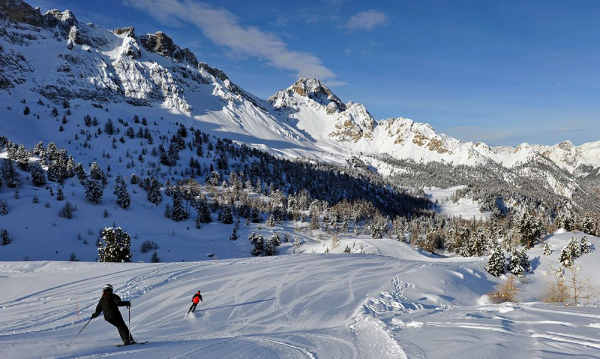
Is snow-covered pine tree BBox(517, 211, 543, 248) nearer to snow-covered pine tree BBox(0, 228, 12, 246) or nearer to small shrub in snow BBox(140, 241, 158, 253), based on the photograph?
small shrub in snow BBox(140, 241, 158, 253)

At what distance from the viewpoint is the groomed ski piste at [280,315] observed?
885 centimetres

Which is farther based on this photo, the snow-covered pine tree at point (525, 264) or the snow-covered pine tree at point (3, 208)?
the snow-covered pine tree at point (3, 208)

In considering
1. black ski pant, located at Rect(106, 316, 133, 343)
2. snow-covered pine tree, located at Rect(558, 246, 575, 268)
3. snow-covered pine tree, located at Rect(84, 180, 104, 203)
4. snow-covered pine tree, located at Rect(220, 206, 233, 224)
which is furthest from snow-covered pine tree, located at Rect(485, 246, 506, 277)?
snow-covered pine tree, located at Rect(84, 180, 104, 203)

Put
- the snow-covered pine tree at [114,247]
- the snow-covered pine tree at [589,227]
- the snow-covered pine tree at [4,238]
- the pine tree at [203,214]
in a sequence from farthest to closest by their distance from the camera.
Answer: the pine tree at [203,214], the snow-covered pine tree at [589,227], the snow-covered pine tree at [4,238], the snow-covered pine tree at [114,247]

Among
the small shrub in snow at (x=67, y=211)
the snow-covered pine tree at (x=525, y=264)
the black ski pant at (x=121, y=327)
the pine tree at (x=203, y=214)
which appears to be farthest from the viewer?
the pine tree at (x=203, y=214)

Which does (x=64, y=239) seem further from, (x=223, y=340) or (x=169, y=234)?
(x=223, y=340)

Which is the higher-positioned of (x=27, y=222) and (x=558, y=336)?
(x=558, y=336)

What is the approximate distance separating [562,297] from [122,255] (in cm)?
5349

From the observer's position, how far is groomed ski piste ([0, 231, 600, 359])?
29.0 feet

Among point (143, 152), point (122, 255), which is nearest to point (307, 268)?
point (122, 255)

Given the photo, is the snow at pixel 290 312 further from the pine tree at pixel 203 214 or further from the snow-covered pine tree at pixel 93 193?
the pine tree at pixel 203 214

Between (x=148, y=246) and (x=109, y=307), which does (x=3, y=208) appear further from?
(x=109, y=307)

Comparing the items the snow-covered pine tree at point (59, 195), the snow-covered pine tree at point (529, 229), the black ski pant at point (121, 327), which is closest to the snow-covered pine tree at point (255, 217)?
the snow-covered pine tree at point (59, 195)

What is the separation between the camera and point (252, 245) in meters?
78.9
